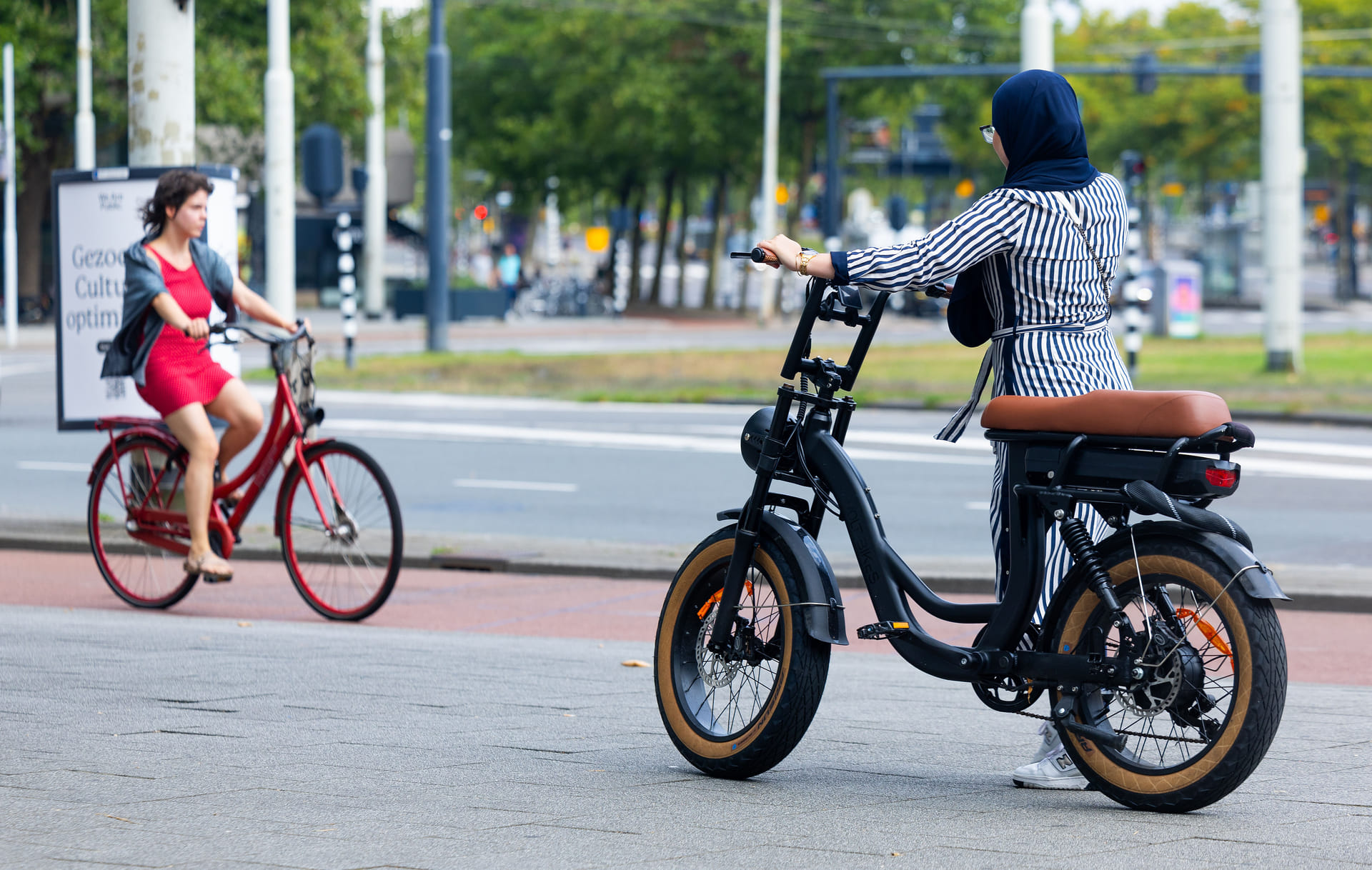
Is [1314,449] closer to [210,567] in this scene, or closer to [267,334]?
[267,334]

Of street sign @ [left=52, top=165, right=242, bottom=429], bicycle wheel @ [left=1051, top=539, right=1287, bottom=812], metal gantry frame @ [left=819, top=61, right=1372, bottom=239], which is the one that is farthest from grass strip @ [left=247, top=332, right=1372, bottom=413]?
bicycle wheel @ [left=1051, top=539, right=1287, bottom=812]

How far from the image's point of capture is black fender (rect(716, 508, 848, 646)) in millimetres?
4242

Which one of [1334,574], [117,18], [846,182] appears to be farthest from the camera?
[846,182]

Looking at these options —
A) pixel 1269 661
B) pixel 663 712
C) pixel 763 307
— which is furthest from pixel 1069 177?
pixel 763 307

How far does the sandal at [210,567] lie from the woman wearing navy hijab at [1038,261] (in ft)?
12.3

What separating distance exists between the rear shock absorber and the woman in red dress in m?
4.09

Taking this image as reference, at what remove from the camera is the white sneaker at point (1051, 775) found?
14.3ft

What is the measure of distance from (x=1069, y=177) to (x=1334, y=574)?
15.4 feet

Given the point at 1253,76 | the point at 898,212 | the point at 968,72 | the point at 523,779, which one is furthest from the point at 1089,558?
the point at 898,212

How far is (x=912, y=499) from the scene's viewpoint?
1184cm

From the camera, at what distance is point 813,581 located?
4.30 metres

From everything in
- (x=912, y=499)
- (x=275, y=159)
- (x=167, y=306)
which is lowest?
(x=912, y=499)

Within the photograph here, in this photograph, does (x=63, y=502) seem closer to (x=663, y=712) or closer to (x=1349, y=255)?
(x=663, y=712)

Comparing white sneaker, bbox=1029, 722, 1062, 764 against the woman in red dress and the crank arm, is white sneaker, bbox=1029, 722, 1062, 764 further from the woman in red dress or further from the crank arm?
the woman in red dress
